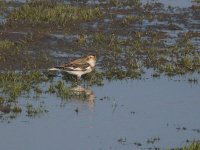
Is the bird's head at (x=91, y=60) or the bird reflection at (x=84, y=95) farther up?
the bird's head at (x=91, y=60)

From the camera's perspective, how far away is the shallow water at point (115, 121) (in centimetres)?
1530

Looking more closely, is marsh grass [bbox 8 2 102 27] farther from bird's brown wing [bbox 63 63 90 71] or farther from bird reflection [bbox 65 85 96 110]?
bird reflection [bbox 65 85 96 110]

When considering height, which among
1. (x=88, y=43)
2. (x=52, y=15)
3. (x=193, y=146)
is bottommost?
(x=88, y=43)

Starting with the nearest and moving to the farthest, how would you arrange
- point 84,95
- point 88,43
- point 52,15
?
1. point 84,95
2. point 88,43
3. point 52,15

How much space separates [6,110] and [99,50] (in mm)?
6826

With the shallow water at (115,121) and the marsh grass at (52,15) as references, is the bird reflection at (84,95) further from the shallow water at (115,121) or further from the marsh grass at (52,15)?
the marsh grass at (52,15)

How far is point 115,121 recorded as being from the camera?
55.1ft

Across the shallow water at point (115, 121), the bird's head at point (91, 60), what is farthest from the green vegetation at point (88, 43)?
the shallow water at point (115, 121)

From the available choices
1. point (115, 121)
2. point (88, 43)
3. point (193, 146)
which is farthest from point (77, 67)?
point (193, 146)

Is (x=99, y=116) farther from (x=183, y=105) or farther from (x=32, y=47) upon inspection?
(x=32, y=47)

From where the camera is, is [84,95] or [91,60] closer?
[84,95]

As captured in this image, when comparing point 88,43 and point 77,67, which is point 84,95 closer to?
point 77,67

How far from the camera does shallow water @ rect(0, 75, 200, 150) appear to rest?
1530 cm

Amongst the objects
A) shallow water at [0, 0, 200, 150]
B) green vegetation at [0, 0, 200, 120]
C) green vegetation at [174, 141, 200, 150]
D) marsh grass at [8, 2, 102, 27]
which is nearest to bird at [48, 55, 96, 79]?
green vegetation at [0, 0, 200, 120]
